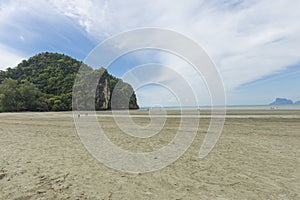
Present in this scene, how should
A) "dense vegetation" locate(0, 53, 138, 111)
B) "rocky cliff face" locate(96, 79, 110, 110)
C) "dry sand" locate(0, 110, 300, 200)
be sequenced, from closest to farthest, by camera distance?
"dry sand" locate(0, 110, 300, 200) → "dense vegetation" locate(0, 53, 138, 111) → "rocky cliff face" locate(96, 79, 110, 110)

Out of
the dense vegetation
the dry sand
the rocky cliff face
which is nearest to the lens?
the dry sand

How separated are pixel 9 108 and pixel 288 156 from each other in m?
63.0

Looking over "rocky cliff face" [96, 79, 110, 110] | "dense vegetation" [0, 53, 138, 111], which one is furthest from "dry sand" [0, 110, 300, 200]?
"rocky cliff face" [96, 79, 110, 110]

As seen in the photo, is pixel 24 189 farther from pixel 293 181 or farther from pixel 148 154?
pixel 293 181

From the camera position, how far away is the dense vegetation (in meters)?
53.1

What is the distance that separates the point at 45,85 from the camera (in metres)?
75.5

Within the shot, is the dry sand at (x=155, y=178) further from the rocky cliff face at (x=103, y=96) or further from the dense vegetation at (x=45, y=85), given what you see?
the rocky cliff face at (x=103, y=96)

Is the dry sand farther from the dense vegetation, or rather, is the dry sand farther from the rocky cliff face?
the rocky cliff face

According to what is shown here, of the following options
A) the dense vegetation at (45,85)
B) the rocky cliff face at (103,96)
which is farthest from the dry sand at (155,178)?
the rocky cliff face at (103,96)

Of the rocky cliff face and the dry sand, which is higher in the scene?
the rocky cliff face

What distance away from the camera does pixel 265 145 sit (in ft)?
29.3

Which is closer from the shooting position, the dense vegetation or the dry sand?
the dry sand

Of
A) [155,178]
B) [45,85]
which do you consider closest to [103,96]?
[45,85]

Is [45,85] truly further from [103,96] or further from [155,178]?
[155,178]
